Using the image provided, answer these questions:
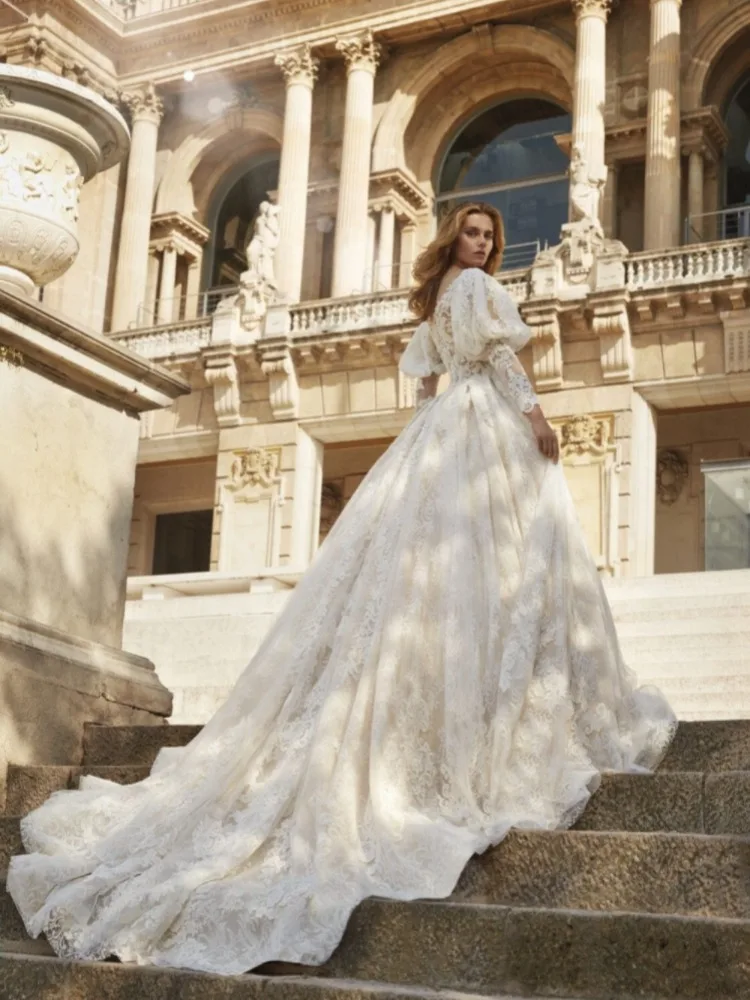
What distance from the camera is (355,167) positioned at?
2572cm

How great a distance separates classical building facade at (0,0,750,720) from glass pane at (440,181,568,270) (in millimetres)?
51

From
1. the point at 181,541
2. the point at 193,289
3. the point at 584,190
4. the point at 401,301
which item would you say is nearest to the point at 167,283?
the point at 193,289

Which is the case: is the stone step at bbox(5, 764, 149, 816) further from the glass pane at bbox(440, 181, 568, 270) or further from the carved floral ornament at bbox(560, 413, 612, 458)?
the glass pane at bbox(440, 181, 568, 270)

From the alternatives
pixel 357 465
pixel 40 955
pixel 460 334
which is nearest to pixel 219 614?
pixel 460 334

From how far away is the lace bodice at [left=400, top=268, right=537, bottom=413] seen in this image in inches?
200

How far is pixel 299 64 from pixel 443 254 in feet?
74.4

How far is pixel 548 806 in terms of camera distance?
4191 mm

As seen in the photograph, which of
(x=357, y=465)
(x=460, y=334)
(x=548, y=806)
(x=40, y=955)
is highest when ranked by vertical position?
(x=357, y=465)

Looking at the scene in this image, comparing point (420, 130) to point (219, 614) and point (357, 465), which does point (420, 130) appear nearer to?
point (357, 465)

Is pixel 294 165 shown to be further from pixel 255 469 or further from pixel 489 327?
pixel 489 327

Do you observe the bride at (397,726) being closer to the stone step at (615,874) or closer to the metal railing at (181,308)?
the stone step at (615,874)

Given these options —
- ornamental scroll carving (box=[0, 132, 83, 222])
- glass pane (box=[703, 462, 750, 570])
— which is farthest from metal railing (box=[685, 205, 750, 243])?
ornamental scroll carving (box=[0, 132, 83, 222])

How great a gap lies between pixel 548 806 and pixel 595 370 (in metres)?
17.6

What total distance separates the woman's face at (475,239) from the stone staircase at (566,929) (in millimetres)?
1892
